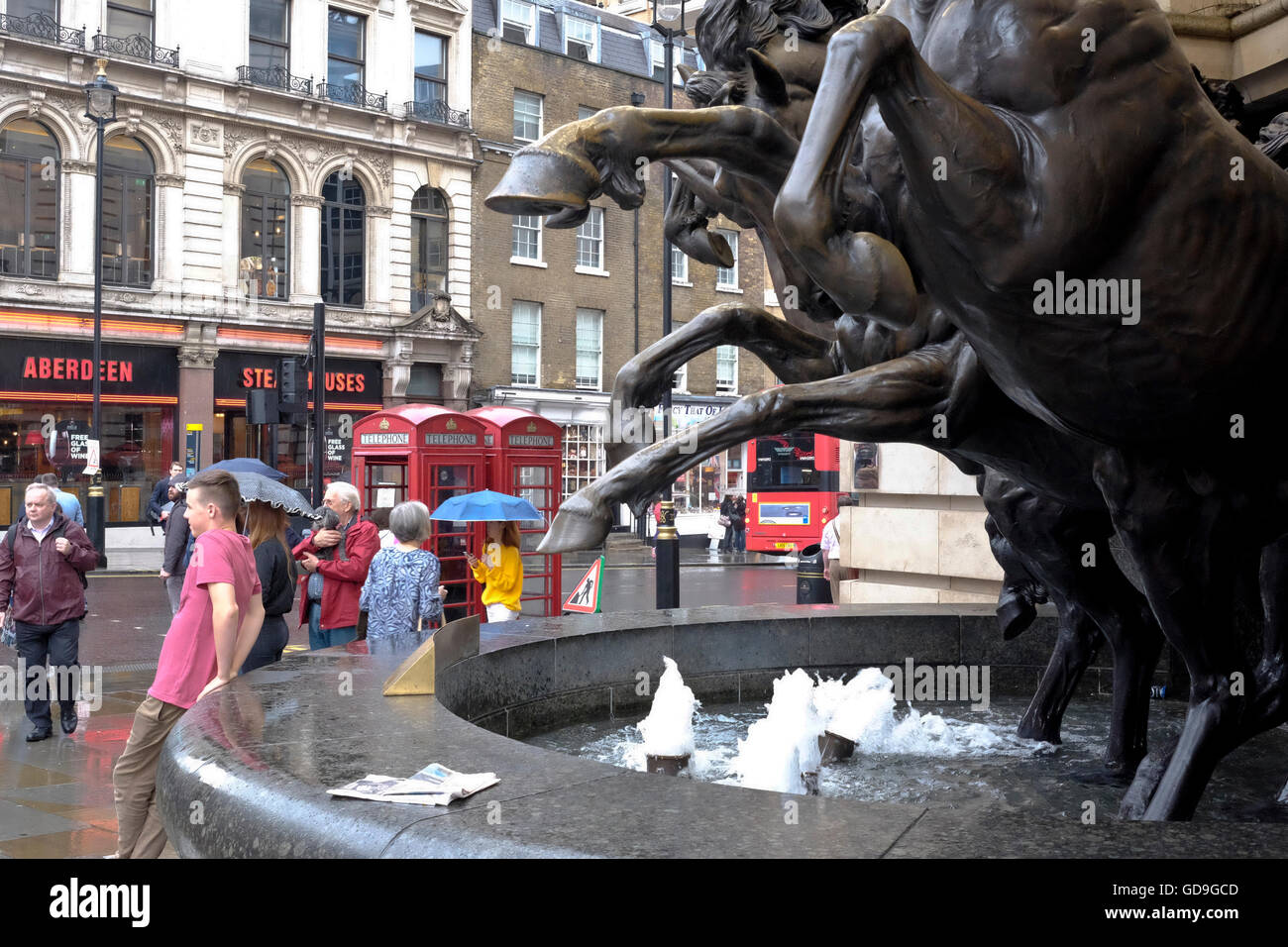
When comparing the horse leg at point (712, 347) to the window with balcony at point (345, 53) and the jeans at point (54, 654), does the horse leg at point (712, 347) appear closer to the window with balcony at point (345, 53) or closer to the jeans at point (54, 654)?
the jeans at point (54, 654)

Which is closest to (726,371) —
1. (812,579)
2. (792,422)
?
(812,579)

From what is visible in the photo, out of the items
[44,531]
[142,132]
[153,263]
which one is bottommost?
[44,531]

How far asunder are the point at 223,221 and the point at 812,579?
Answer: 21.0 m

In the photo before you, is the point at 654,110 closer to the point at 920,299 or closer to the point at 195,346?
the point at 920,299

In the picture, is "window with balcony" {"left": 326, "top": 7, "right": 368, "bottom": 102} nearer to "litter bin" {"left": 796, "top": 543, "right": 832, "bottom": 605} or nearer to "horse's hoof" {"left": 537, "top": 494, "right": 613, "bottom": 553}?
"litter bin" {"left": 796, "top": 543, "right": 832, "bottom": 605}

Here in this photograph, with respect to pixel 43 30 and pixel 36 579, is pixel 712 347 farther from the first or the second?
pixel 43 30

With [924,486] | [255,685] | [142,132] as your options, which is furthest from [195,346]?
[255,685]

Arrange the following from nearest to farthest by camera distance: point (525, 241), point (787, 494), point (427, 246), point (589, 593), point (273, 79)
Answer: point (589, 593), point (787, 494), point (273, 79), point (427, 246), point (525, 241)

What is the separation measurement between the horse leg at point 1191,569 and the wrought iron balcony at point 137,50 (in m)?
28.7

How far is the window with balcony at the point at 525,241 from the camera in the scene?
36094 millimetres

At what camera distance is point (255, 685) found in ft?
17.1

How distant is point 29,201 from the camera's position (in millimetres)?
27500

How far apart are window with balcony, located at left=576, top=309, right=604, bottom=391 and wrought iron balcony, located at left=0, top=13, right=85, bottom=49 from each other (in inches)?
598

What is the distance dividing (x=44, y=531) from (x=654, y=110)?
7.58 meters
